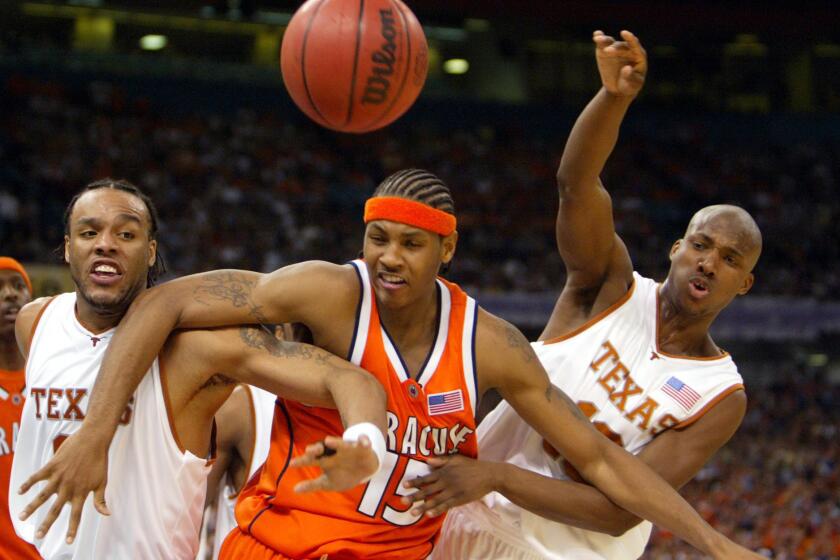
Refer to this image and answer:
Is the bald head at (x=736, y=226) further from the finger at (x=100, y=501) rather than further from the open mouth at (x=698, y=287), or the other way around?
the finger at (x=100, y=501)

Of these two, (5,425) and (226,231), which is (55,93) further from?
(5,425)

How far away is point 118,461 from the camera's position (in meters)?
3.26

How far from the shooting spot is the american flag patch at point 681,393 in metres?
3.83

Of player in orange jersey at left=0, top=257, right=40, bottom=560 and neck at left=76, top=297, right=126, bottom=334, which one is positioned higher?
neck at left=76, top=297, right=126, bottom=334

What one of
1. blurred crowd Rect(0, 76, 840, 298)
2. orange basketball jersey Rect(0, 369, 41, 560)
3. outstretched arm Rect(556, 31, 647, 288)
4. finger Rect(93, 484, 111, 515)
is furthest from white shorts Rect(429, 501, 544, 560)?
blurred crowd Rect(0, 76, 840, 298)

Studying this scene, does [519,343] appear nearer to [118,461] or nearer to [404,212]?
[404,212]

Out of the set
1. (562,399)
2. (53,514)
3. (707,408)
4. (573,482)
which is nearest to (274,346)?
(53,514)

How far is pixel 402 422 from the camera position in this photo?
10.4 feet

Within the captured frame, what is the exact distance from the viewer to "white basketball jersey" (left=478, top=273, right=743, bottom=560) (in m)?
3.79

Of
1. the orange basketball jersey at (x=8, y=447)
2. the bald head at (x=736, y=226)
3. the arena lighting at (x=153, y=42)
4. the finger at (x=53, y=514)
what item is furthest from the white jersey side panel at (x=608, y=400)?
the arena lighting at (x=153, y=42)

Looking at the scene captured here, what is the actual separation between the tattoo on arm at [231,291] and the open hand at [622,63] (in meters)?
1.27

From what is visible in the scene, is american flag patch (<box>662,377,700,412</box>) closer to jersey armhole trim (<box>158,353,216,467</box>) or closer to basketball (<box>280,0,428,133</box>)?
basketball (<box>280,0,428,133</box>)

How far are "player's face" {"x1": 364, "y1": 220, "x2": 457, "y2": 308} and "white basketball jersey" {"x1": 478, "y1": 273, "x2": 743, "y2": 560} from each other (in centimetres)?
84

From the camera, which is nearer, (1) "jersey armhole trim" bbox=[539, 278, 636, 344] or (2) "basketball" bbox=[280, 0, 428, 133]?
(1) "jersey armhole trim" bbox=[539, 278, 636, 344]
